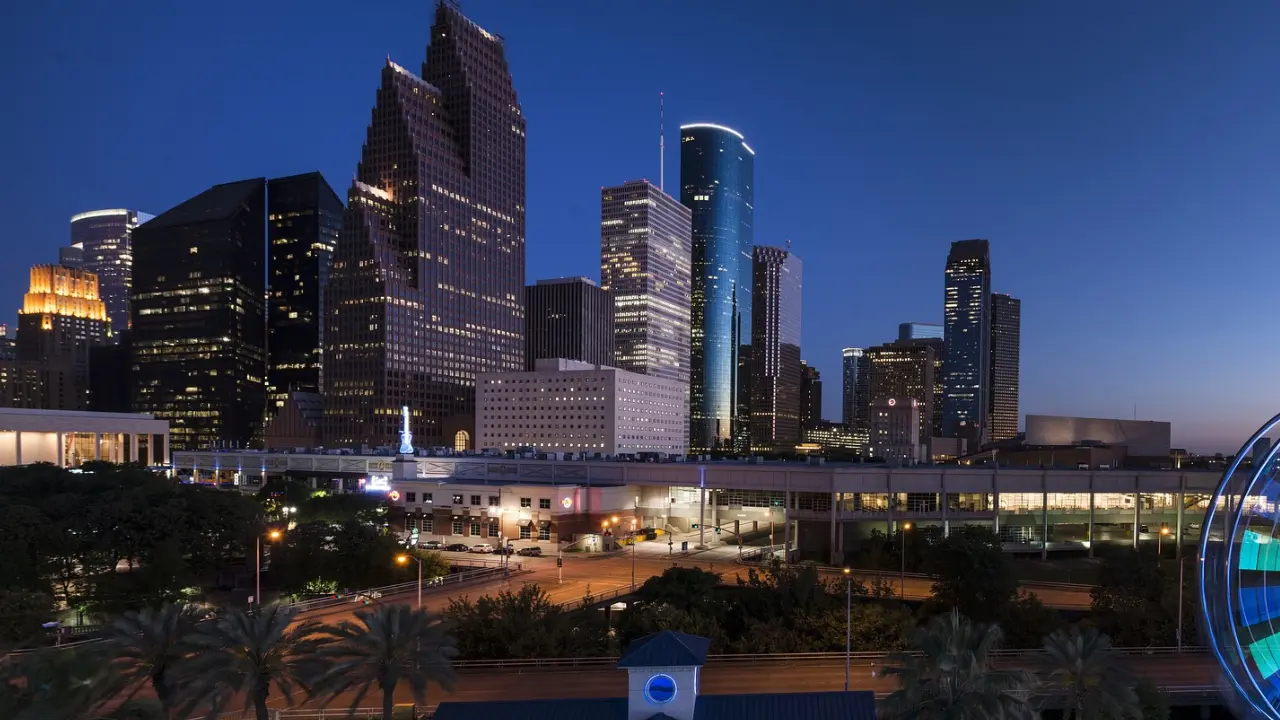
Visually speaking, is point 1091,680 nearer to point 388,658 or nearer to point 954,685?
point 954,685

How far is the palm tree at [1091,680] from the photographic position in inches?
1147

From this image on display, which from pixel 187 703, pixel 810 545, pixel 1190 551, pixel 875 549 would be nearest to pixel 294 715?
pixel 187 703

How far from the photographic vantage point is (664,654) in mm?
27172

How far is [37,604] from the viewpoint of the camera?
149ft

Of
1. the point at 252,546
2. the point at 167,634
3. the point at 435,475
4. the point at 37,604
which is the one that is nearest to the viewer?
the point at 167,634

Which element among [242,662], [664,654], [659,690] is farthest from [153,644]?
[664,654]

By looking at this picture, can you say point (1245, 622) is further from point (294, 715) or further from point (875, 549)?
point (875, 549)

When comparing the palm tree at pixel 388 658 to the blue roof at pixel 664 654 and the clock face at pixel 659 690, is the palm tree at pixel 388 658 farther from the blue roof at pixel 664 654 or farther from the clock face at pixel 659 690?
the clock face at pixel 659 690

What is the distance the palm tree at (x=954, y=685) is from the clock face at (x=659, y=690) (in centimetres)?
721

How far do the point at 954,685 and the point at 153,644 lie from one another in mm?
26911

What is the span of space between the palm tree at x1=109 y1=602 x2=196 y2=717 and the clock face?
15.8 meters

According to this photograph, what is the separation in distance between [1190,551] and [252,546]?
300 ft

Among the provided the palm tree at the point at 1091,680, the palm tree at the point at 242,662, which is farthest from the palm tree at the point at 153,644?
the palm tree at the point at 1091,680

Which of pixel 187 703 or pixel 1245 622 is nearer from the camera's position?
pixel 1245 622
